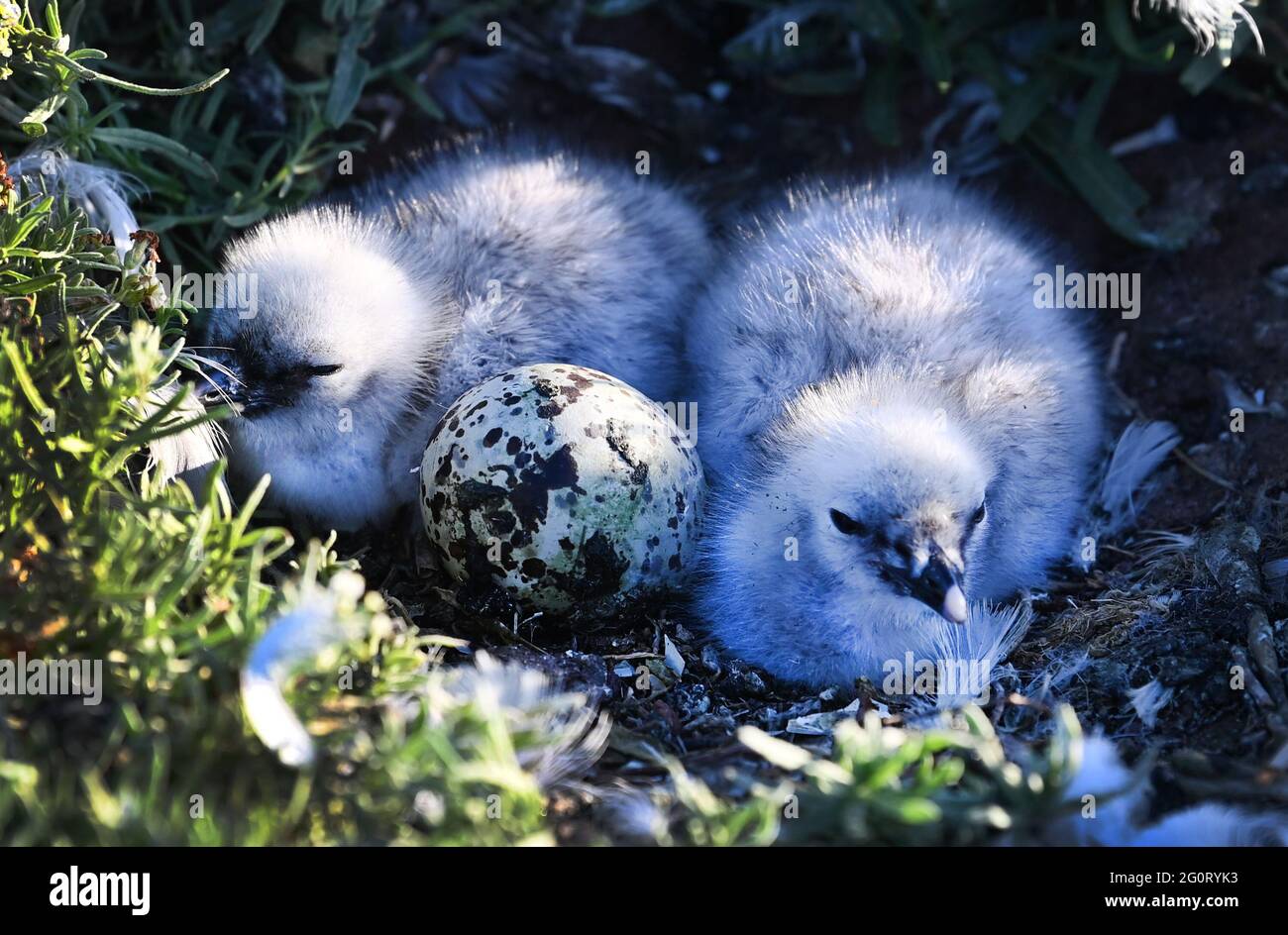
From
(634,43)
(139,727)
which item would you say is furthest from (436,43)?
(139,727)

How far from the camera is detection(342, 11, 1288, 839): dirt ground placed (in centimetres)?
276

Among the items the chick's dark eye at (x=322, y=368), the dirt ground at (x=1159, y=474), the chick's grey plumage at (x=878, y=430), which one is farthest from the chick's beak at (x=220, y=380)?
the chick's grey plumage at (x=878, y=430)

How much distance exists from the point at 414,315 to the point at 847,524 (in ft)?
4.49

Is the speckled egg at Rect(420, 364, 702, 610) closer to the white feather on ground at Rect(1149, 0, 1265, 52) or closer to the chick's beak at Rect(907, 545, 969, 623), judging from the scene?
the chick's beak at Rect(907, 545, 969, 623)

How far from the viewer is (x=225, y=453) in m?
3.44

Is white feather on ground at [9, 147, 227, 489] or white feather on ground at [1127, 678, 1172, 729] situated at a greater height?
white feather on ground at [9, 147, 227, 489]

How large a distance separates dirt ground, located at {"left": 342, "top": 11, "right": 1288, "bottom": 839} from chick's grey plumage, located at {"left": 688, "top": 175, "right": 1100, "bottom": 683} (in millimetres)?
181

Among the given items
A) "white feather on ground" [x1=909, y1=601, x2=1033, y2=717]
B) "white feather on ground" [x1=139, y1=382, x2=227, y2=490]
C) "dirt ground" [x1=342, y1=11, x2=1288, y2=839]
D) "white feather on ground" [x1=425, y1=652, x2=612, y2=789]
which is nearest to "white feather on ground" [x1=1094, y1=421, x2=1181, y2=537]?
"dirt ground" [x1=342, y1=11, x2=1288, y2=839]

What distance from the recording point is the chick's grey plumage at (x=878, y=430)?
9.81 ft

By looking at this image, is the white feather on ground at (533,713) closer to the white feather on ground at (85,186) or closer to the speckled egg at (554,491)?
the speckled egg at (554,491)

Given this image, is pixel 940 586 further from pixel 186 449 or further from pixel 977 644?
pixel 186 449

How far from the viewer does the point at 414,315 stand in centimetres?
350

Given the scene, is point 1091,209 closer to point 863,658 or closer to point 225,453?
point 863,658

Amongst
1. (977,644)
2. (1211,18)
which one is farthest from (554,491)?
(1211,18)
